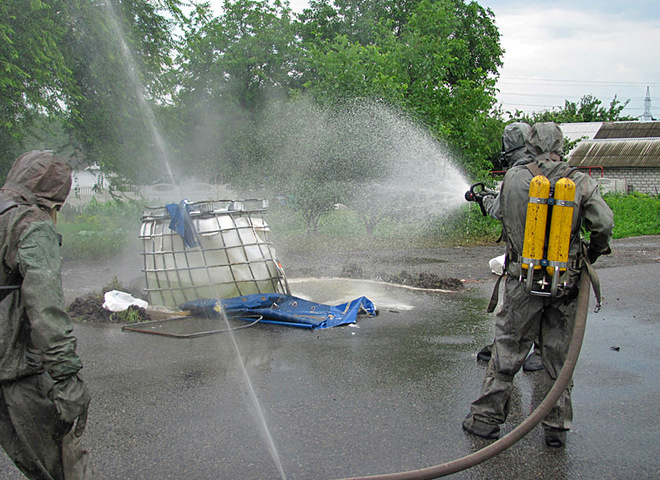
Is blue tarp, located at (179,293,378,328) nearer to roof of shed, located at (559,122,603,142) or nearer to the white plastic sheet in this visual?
the white plastic sheet

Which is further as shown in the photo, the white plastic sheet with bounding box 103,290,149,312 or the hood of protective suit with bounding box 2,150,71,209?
the white plastic sheet with bounding box 103,290,149,312

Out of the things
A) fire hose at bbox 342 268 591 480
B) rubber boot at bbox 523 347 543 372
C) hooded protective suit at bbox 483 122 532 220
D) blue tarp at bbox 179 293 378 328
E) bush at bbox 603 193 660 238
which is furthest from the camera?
bush at bbox 603 193 660 238

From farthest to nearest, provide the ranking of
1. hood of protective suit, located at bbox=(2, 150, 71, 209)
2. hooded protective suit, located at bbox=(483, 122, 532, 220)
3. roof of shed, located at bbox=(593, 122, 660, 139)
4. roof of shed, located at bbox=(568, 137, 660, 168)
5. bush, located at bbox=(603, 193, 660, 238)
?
roof of shed, located at bbox=(593, 122, 660, 139) → roof of shed, located at bbox=(568, 137, 660, 168) → bush, located at bbox=(603, 193, 660, 238) → hooded protective suit, located at bbox=(483, 122, 532, 220) → hood of protective suit, located at bbox=(2, 150, 71, 209)

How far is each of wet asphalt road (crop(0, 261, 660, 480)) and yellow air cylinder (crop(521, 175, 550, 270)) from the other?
1.17 m

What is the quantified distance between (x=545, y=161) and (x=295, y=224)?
470 inches

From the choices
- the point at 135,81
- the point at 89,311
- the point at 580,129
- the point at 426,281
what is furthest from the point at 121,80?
the point at 580,129

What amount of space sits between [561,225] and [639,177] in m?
33.1

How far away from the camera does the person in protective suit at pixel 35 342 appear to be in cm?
231

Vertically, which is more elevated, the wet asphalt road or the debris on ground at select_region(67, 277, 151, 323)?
the wet asphalt road

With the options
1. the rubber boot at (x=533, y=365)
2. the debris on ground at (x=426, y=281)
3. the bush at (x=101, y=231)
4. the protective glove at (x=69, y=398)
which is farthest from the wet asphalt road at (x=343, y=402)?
the bush at (x=101, y=231)

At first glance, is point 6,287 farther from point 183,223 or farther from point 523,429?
point 183,223

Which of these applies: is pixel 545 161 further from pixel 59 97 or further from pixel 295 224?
pixel 295 224

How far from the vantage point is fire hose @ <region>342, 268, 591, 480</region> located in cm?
283

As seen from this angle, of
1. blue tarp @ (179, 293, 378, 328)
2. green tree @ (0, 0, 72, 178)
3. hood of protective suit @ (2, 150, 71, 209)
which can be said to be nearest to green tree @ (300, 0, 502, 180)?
green tree @ (0, 0, 72, 178)
